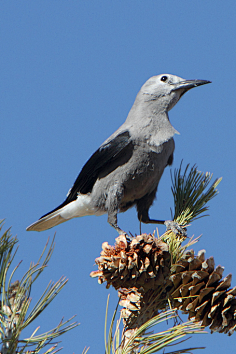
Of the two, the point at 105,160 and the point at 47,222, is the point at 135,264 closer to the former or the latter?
the point at 105,160

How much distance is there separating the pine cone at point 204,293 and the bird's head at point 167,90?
2182 mm

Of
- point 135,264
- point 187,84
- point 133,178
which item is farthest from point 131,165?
point 135,264

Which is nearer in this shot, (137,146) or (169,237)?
(169,237)

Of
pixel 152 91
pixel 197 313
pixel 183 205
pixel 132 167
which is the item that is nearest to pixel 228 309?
pixel 197 313

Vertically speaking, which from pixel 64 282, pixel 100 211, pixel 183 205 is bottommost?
pixel 64 282

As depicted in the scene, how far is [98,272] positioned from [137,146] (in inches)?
62.9

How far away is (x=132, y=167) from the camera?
3.32 meters

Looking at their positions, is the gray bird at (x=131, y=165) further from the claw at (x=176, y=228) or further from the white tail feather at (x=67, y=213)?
the claw at (x=176, y=228)

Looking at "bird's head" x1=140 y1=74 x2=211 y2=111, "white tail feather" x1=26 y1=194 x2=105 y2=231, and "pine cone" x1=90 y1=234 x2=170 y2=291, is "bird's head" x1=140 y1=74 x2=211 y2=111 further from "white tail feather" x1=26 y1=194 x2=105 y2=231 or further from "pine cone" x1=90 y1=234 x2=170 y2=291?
"pine cone" x1=90 y1=234 x2=170 y2=291

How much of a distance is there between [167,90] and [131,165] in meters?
1.03

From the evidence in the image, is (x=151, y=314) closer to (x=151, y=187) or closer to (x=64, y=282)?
(x=64, y=282)

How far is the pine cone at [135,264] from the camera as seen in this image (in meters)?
1.93

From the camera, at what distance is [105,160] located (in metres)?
3.46

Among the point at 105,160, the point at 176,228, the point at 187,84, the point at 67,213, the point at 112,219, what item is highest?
the point at 187,84
